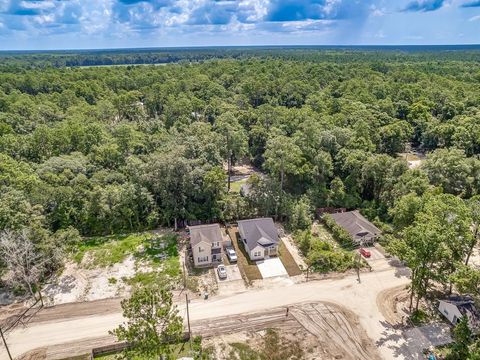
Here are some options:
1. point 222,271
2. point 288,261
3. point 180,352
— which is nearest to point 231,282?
point 222,271

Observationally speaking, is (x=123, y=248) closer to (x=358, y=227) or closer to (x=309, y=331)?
(x=309, y=331)

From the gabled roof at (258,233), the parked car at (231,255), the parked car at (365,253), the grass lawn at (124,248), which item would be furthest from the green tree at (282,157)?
Result: the grass lawn at (124,248)

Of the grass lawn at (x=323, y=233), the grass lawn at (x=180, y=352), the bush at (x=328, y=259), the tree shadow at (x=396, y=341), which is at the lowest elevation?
the grass lawn at (x=323, y=233)

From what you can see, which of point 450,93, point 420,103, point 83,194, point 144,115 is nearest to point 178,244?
point 83,194

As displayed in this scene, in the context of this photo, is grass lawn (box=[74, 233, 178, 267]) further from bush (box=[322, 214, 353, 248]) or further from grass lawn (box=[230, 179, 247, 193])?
bush (box=[322, 214, 353, 248])

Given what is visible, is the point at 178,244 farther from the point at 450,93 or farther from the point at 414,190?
the point at 450,93

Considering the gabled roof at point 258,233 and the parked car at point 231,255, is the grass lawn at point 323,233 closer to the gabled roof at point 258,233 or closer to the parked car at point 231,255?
the gabled roof at point 258,233
